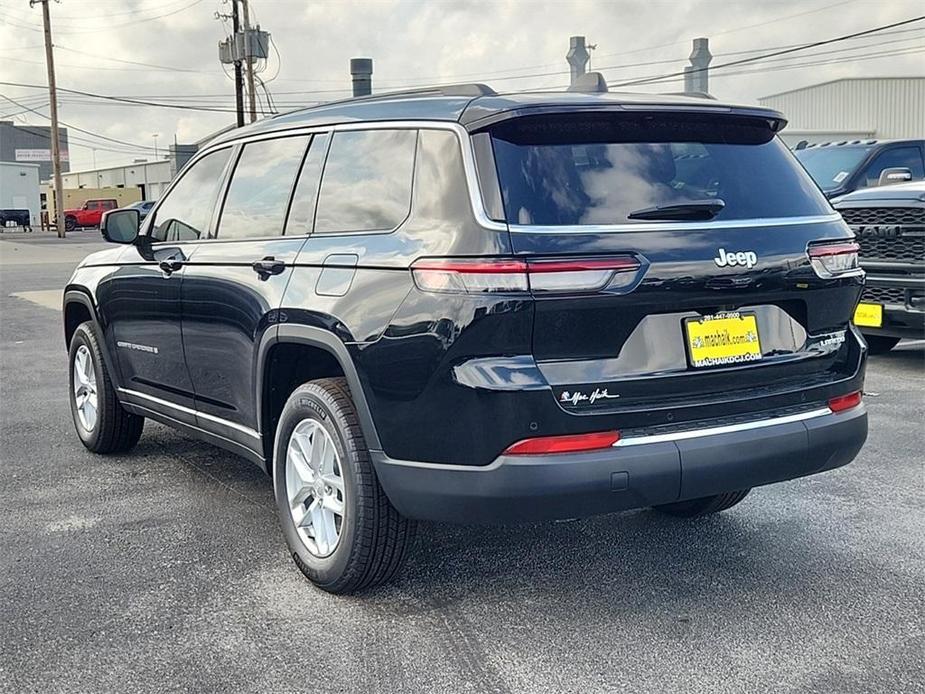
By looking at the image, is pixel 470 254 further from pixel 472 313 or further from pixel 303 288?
pixel 303 288

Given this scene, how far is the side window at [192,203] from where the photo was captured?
480 centimetres

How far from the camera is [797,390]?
356cm

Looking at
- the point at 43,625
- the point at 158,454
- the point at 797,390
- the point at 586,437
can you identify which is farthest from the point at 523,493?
the point at 158,454

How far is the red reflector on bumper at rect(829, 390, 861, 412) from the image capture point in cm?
368

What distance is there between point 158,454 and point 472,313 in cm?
340

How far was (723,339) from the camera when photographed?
3.37m

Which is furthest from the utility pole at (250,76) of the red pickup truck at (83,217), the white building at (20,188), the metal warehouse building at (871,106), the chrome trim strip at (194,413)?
the chrome trim strip at (194,413)

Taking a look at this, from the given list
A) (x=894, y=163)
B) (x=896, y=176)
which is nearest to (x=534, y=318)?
(x=896, y=176)

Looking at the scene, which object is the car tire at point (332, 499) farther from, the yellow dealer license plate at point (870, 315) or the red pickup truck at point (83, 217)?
the red pickup truck at point (83, 217)

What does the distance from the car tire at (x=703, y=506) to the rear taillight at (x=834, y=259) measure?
3.76ft

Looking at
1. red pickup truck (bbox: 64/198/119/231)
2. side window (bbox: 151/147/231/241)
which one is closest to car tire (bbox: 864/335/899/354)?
side window (bbox: 151/147/231/241)

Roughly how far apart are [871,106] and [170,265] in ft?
168

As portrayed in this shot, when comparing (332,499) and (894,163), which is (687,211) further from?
(894,163)

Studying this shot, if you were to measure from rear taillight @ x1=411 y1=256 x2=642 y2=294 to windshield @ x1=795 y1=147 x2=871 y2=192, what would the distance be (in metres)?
8.20
